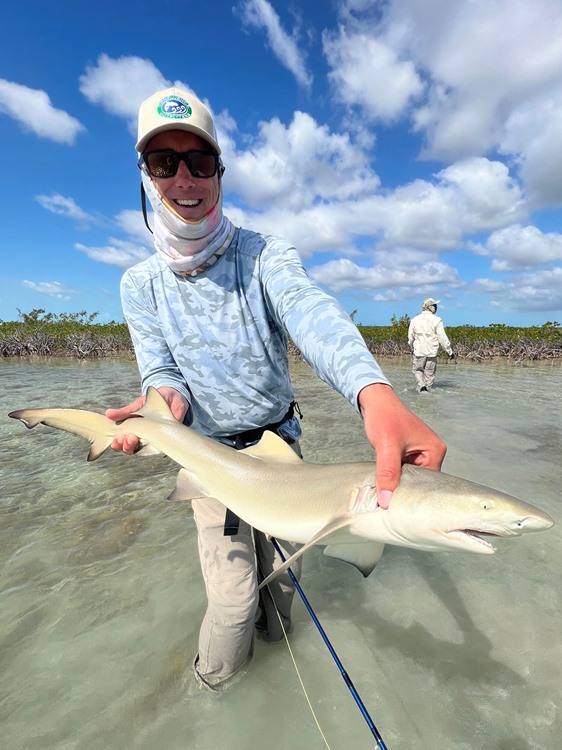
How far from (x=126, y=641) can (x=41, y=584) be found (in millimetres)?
1082

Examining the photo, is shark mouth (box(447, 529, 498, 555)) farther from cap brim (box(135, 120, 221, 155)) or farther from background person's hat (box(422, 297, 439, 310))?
background person's hat (box(422, 297, 439, 310))

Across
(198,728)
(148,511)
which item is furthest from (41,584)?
(198,728)

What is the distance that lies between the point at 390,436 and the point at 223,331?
1.35 metres

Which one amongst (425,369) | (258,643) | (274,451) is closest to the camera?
(274,451)

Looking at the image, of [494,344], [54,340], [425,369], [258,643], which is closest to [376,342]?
[494,344]

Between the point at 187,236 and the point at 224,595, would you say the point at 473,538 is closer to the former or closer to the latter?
the point at 224,595

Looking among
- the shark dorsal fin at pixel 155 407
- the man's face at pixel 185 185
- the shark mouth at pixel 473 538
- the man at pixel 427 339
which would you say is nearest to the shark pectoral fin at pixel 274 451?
the shark dorsal fin at pixel 155 407

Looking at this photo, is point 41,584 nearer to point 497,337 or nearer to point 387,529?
point 387,529

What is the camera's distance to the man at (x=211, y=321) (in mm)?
2137

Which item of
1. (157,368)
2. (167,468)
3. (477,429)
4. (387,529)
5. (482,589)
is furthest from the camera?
(477,429)

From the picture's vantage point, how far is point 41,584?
348cm

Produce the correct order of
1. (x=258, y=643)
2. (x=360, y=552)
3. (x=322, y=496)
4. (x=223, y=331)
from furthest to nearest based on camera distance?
(x=258, y=643)
(x=223, y=331)
(x=360, y=552)
(x=322, y=496)

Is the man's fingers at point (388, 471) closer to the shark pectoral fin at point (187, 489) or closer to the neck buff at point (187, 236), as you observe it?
the shark pectoral fin at point (187, 489)

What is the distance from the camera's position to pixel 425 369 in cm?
1256
